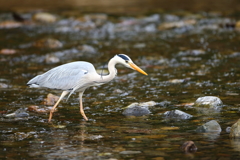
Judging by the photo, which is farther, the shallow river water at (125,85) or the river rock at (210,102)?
the river rock at (210,102)

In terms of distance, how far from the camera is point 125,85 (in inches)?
392

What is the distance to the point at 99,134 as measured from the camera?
636 cm

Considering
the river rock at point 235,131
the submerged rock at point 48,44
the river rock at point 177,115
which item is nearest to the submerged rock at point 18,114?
the river rock at point 177,115

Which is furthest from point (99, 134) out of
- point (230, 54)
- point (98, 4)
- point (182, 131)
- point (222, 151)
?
point (98, 4)

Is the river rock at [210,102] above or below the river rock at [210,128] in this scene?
above

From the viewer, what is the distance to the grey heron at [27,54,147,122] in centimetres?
722

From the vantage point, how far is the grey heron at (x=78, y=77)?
23.7ft

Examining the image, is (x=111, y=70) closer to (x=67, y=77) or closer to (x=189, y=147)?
(x=67, y=77)

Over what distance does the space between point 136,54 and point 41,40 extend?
11.0ft

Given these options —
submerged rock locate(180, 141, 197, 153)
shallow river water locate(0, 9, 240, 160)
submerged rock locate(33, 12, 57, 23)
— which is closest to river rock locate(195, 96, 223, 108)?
shallow river water locate(0, 9, 240, 160)

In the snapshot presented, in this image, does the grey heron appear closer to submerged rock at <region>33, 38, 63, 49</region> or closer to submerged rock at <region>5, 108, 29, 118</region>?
submerged rock at <region>5, 108, 29, 118</region>

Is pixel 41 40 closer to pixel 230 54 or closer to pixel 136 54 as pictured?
pixel 136 54

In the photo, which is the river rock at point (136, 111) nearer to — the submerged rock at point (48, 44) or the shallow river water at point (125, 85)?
the shallow river water at point (125, 85)

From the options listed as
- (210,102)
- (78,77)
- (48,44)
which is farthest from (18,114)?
(48,44)
